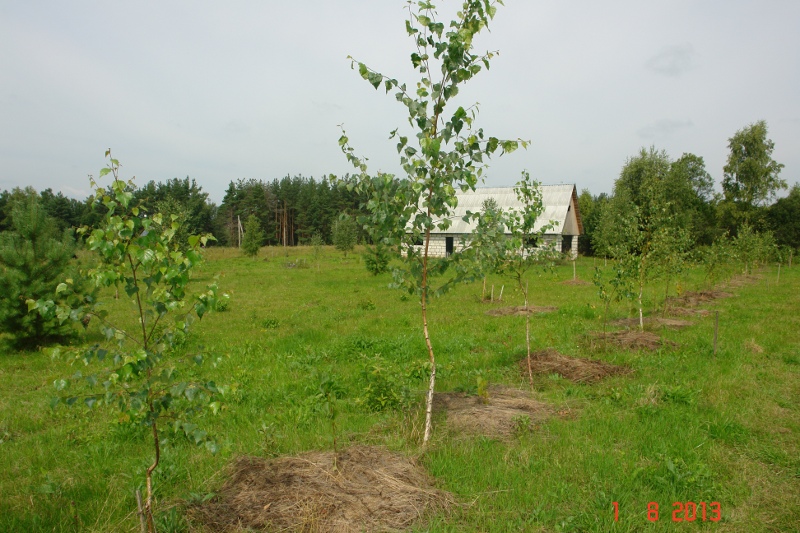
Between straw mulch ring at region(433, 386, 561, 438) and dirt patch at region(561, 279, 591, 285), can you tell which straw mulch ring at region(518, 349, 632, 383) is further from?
dirt patch at region(561, 279, 591, 285)

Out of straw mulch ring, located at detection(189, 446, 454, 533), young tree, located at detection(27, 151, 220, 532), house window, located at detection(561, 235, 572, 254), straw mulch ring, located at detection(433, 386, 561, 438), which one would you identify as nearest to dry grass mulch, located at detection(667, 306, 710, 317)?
straw mulch ring, located at detection(433, 386, 561, 438)

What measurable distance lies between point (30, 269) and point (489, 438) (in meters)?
11.2

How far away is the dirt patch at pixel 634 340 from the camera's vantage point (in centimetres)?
998

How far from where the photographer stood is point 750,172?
130 feet

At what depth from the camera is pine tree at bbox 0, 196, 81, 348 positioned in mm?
10508

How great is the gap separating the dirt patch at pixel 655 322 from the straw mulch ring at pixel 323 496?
10.0m

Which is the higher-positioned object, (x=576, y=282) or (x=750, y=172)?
(x=750, y=172)

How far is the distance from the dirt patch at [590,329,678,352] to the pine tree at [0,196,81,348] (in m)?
12.4

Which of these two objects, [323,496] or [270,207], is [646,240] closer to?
[323,496]

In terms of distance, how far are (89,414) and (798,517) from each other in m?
8.79

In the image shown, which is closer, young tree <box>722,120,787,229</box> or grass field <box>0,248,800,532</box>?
grass field <box>0,248,800,532</box>

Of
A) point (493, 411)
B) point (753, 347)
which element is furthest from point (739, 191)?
point (493, 411)

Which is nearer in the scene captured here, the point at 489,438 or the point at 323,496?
the point at 323,496
